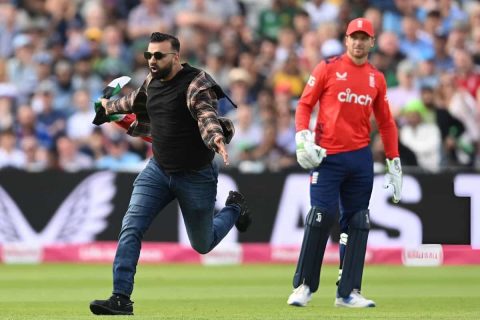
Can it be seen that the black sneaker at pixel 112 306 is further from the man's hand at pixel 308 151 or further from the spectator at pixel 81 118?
the spectator at pixel 81 118

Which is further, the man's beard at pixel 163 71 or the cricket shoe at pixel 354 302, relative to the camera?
the cricket shoe at pixel 354 302

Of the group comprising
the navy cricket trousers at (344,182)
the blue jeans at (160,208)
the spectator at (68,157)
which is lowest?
the blue jeans at (160,208)

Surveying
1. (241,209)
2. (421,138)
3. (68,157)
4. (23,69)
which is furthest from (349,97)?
(23,69)

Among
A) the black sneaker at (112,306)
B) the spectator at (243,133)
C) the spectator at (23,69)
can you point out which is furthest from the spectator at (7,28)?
the black sneaker at (112,306)

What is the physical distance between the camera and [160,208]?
9586 millimetres

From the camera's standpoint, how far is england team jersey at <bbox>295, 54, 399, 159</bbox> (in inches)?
409

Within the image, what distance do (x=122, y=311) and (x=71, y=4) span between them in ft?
41.2

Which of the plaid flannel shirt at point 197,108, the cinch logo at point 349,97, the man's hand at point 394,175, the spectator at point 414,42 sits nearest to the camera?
the plaid flannel shirt at point 197,108

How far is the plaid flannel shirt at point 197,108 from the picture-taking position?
29.7 ft

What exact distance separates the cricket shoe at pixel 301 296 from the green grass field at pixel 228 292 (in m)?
0.08

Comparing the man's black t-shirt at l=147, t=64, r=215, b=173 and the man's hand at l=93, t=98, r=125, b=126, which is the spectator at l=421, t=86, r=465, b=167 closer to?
the man's hand at l=93, t=98, r=125, b=126

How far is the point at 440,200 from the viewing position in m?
16.5

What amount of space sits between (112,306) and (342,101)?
268 centimetres

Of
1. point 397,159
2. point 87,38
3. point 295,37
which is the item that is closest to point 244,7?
point 295,37
